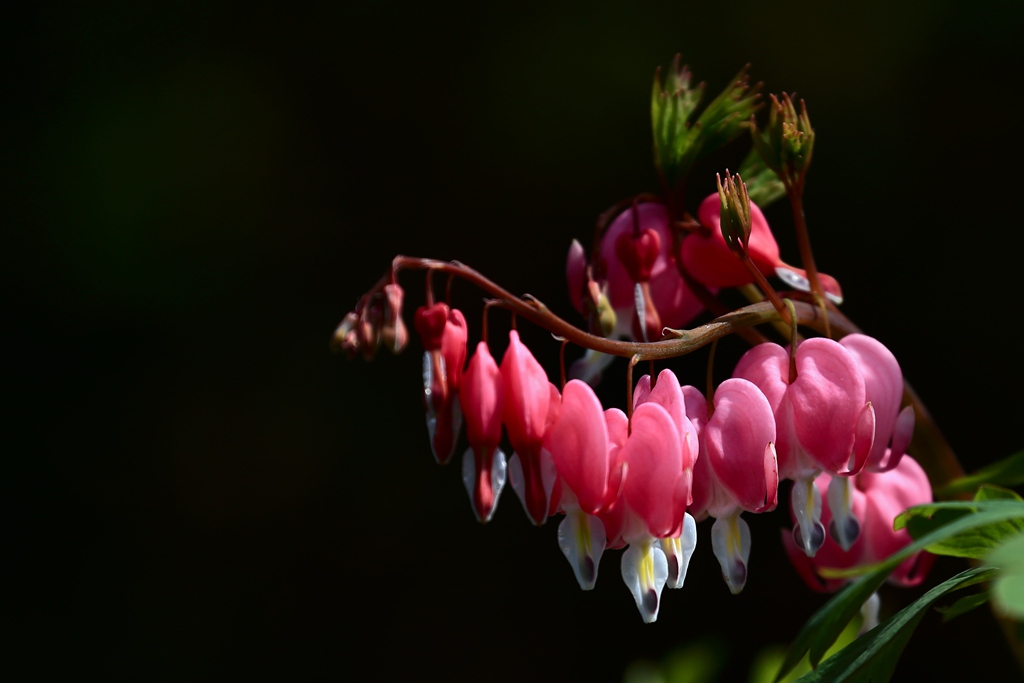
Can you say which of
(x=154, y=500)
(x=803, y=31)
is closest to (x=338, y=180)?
(x=154, y=500)

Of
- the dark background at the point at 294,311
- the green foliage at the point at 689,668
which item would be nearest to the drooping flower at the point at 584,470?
the green foliage at the point at 689,668

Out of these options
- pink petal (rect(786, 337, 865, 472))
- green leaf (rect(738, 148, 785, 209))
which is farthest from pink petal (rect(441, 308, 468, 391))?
green leaf (rect(738, 148, 785, 209))

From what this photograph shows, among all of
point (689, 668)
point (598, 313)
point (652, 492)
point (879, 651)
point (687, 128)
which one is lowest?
point (689, 668)

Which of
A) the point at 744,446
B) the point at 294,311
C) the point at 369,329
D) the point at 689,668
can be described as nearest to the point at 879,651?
the point at 744,446

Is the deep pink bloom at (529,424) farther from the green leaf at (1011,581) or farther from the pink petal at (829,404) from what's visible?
the green leaf at (1011,581)

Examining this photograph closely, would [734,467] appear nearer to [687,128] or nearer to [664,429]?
[664,429]

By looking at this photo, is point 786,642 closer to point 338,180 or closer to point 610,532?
point 338,180

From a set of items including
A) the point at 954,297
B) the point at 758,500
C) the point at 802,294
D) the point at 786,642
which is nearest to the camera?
the point at 758,500
